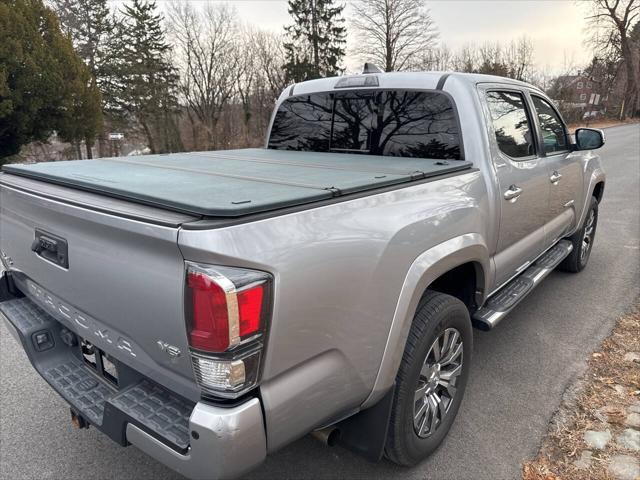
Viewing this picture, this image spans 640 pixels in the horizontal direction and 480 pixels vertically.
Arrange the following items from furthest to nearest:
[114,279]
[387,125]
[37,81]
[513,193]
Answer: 1. [37,81]
2. [387,125]
3. [513,193]
4. [114,279]

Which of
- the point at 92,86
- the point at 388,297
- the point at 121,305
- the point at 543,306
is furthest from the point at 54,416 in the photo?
the point at 92,86

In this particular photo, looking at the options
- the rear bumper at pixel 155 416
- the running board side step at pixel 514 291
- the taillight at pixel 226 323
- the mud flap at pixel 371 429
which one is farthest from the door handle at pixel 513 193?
the rear bumper at pixel 155 416

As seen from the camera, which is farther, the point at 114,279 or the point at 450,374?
the point at 450,374

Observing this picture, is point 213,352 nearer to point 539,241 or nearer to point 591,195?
point 539,241

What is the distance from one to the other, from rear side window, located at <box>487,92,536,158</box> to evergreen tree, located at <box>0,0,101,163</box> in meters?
11.7

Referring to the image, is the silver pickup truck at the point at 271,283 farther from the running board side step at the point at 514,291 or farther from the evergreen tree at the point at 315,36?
the evergreen tree at the point at 315,36

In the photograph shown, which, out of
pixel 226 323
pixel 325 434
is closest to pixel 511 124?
pixel 325 434

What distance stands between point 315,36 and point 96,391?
37.5 m

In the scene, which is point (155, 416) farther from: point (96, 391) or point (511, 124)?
point (511, 124)

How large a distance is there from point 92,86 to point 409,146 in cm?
1430

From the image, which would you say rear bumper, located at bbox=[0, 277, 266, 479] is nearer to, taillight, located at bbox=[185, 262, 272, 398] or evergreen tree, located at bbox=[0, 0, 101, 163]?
taillight, located at bbox=[185, 262, 272, 398]

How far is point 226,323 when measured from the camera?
1423mm

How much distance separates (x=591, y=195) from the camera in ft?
16.6

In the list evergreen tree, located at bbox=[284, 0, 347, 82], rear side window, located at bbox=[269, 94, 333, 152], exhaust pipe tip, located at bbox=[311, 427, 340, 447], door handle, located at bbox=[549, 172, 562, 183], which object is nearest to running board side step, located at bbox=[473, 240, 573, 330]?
door handle, located at bbox=[549, 172, 562, 183]
